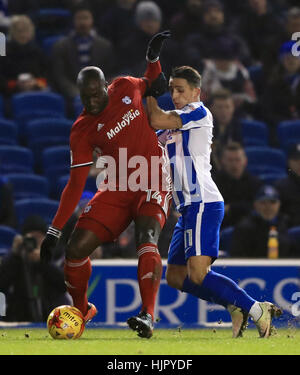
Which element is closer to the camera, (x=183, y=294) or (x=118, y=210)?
(x=118, y=210)

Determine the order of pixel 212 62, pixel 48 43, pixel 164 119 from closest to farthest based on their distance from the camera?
1. pixel 164 119
2. pixel 212 62
3. pixel 48 43

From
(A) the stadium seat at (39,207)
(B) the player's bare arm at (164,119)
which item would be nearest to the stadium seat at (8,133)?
(A) the stadium seat at (39,207)

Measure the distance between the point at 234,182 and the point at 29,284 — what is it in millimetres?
2973

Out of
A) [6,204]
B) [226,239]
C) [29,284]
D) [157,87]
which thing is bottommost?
[29,284]

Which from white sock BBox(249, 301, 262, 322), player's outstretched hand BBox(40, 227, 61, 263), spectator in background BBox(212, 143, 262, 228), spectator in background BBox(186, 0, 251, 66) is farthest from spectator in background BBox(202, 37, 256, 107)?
white sock BBox(249, 301, 262, 322)

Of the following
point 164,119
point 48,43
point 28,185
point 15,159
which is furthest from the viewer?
point 48,43

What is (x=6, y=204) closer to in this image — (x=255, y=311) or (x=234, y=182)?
(x=234, y=182)

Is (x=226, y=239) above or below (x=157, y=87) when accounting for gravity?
below

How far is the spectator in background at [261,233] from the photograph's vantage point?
10734mm

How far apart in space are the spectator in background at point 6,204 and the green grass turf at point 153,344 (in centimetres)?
268

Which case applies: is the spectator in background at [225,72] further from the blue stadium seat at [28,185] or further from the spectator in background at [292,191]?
the blue stadium seat at [28,185]

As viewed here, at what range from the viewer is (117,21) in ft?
48.4

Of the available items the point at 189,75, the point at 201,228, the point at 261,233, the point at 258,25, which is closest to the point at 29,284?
the point at 261,233

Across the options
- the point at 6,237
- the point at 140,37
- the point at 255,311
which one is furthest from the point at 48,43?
the point at 255,311
